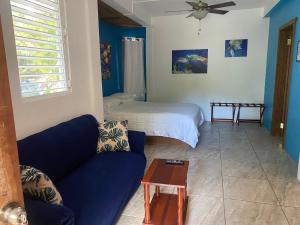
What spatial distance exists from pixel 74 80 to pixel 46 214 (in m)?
1.80

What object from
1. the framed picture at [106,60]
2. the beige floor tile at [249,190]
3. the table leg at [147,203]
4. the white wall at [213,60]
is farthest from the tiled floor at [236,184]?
the framed picture at [106,60]

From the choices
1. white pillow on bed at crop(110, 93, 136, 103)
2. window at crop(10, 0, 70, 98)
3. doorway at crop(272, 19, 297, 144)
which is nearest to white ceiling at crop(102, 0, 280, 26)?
doorway at crop(272, 19, 297, 144)

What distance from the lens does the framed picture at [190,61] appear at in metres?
5.65

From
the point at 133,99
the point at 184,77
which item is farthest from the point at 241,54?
the point at 133,99

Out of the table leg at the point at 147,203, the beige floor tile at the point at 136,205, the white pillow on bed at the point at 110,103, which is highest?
the white pillow on bed at the point at 110,103

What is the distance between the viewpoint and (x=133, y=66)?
18.3 feet

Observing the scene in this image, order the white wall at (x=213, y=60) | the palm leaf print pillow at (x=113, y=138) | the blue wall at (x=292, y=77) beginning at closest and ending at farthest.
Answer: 1. the palm leaf print pillow at (x=113, y=138)
2. the blue wall at (x=292, y=77)
3. the white wall at (x=213, y=60)

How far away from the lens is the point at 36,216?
1151 mm

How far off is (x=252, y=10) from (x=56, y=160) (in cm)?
529

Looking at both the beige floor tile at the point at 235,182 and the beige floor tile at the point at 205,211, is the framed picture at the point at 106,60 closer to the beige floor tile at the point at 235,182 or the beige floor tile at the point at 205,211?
the beige floor tile at the point at 235,182

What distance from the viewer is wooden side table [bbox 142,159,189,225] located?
1790mm

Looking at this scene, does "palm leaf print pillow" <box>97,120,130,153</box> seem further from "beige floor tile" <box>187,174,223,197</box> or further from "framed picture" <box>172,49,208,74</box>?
"framed picture" <box>172,49,208,74</box>

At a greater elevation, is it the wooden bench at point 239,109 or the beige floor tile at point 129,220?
the wooden bench at point 239,109

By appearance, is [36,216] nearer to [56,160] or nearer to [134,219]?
[56,160]
